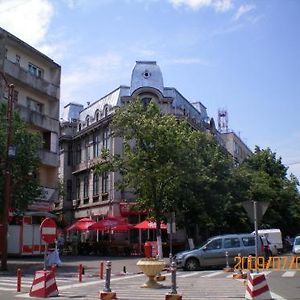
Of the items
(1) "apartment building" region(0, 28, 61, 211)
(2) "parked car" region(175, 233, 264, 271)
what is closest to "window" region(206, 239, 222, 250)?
(2) "parked car" region(175, 233, 264, 271)

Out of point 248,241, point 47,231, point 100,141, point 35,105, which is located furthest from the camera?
point 100,141

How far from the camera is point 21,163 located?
28.9 meters

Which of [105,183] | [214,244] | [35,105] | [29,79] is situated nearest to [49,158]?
[35,105]

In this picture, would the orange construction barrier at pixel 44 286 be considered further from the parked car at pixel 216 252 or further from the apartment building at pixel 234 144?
the apartment building at pixel 234 144

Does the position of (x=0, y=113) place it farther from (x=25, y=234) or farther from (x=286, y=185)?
(x=286, y=185)

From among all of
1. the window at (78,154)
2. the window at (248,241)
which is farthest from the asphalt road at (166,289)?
the window at (78,154)

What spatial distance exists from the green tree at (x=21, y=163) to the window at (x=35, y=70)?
1621 centimetres

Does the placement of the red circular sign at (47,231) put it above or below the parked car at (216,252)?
above

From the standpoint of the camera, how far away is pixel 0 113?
29.7m

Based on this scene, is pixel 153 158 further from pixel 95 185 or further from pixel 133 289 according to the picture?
pixel 95 185

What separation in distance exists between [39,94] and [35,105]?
106cm

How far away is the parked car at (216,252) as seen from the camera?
28109 mm

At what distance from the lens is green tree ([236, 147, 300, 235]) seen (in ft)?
170

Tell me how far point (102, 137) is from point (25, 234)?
54.7 ft
